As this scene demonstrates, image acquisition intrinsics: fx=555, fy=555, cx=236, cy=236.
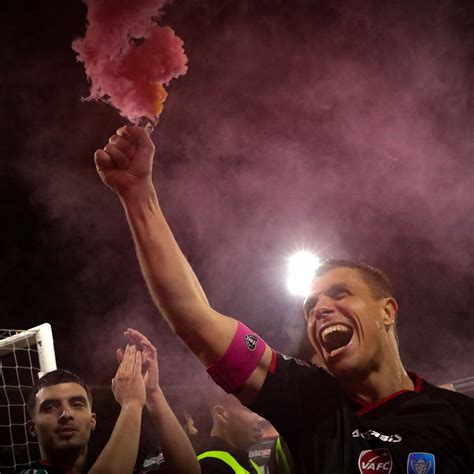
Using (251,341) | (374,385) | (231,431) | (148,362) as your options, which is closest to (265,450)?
(231,431)

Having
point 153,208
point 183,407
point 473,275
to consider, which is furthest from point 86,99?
point 183,407

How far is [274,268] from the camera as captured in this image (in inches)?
297

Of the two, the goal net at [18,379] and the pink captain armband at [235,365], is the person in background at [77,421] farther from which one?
the pink captain armband at [235,365]

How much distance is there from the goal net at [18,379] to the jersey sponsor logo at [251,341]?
2.94m

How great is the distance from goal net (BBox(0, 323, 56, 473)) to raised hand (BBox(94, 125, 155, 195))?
2828mm

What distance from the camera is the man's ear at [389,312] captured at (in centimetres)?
235

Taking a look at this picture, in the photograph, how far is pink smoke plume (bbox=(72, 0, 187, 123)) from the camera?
2.45m

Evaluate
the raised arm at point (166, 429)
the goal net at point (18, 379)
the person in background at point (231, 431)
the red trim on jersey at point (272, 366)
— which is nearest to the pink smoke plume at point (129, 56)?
the red trim on jersey at point (272, 366)

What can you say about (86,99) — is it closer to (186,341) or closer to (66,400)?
(186,341)

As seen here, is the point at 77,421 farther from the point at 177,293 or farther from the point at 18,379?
the point at 177,293

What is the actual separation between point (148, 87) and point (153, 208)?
0.74 metres

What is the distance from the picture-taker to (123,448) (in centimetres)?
290

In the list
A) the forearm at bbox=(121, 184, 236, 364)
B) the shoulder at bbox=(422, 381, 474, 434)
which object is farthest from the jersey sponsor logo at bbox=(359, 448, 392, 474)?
the forearm at bbox=(121, 184, 236, 364)

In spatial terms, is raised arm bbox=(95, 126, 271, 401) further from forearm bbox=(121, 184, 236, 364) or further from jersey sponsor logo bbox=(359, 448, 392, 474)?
jersey sponsor logo bbox=(359, 448, 392, 474)
